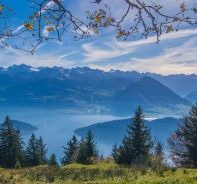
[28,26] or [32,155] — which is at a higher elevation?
[28,26]

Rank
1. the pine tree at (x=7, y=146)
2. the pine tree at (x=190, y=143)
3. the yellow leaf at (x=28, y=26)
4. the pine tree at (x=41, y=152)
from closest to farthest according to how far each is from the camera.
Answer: the yellow leaf at (x=28, y=26) < the pine tree at (x=190, y=143) < the pine tree at (x=7, y=146) < the pine tree at (x=41, y=152)

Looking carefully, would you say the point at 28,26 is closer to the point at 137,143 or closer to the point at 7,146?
the point at 137,143

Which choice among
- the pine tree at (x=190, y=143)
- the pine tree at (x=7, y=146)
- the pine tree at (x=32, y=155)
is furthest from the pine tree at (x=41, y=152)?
the pine tree at (x=190, y=143)

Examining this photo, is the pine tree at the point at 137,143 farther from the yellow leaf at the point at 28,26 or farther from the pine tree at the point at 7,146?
the yellow leaf at the point at 28,26

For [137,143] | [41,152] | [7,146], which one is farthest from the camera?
[41,152]

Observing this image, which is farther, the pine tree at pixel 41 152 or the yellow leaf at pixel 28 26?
the pine tree at pixel 41 152

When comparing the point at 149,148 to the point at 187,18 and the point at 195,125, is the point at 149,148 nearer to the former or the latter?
the point at 195,125

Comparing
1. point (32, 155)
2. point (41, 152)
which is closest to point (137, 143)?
point (32, 155)

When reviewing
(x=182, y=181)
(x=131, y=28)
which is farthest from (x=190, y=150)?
(x=131, y=28)

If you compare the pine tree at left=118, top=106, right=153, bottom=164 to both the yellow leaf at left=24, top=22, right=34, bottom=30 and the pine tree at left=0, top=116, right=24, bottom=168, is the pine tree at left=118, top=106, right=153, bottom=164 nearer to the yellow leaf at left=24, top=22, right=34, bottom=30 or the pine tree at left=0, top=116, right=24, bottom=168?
the pine tree at left=0, top=116, right=24, bottom=168

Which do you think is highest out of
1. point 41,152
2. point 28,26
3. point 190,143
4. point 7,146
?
point 28,26

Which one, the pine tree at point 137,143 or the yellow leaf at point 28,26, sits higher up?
the yellow leaf at point 28,26

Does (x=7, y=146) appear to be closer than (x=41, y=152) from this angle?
Yes

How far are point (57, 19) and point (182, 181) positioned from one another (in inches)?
309
